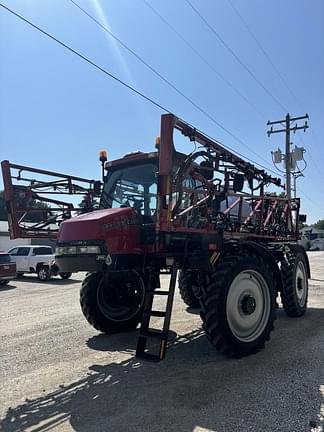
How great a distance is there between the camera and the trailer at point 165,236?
4.82 meters

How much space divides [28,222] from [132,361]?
3.14 meters

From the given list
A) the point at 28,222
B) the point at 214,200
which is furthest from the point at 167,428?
the point at 28,222

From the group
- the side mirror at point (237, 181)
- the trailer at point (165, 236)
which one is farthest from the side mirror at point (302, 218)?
the side mirror at point (237, 181)

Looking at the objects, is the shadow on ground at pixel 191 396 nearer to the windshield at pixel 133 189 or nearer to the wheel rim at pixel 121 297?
the wheel rim at pixel 121 297

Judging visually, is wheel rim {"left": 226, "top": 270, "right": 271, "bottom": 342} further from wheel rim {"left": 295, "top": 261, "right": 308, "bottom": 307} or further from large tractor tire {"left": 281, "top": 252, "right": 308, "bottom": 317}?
wheel rim {"left": 295, "top": 261, "right": 308, "bottom": 307}

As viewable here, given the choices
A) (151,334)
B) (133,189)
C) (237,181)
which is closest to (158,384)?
(151,334)

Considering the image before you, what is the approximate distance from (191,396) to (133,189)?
309 cm

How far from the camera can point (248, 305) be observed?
17.5 ft

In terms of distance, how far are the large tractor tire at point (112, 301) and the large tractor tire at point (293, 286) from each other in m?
2.88

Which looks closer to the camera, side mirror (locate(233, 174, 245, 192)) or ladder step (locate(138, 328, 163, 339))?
ladder step (locate(138, 328, 163, 339))

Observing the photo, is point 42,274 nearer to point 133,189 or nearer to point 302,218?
point 302,218

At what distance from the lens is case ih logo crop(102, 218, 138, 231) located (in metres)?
4.84

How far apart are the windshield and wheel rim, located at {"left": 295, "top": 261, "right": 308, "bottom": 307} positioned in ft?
13.3

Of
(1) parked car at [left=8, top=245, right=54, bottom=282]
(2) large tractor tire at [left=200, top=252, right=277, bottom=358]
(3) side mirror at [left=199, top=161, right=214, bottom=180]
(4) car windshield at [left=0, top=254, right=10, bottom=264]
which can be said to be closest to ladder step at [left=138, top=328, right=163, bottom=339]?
(2) large tractor tire at [left=200, top=252, right=277, bottom=358]
